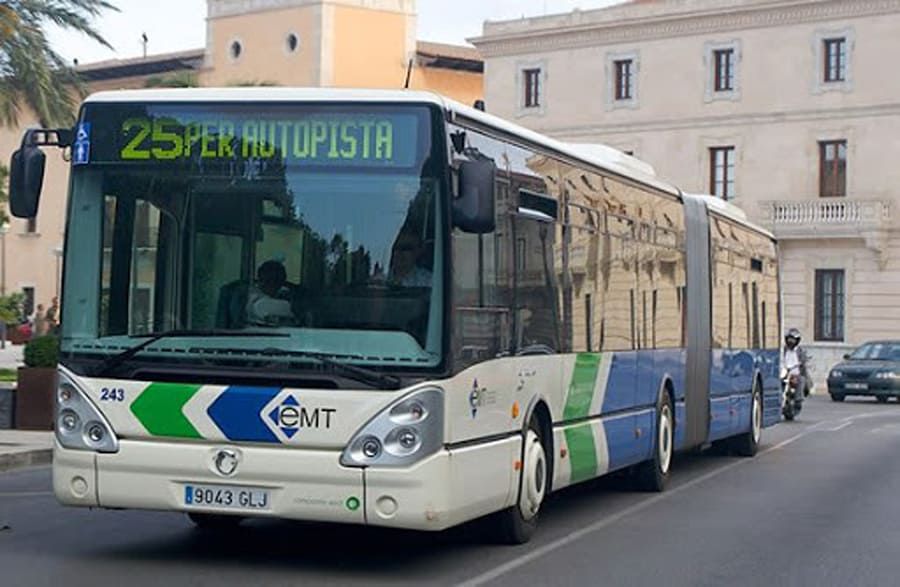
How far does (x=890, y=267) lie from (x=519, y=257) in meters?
46.1

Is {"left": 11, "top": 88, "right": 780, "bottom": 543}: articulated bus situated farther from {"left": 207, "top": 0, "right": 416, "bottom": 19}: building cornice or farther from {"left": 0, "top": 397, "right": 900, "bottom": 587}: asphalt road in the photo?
{"left": 207, "top": 0, "right": 416, "bottom": 19}: building cornice

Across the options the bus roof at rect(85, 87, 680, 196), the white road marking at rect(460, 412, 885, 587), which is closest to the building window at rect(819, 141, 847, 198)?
the white road marking at rect(460, 412, 885, 587)

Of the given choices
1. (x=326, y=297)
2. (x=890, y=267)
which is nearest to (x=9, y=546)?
(x=326, y=297)

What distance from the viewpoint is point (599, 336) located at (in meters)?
14.6

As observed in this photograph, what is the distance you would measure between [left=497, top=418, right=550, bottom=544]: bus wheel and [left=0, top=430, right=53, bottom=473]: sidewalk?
24.1ft

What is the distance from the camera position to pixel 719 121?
59.8m

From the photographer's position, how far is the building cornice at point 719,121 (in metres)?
56.5

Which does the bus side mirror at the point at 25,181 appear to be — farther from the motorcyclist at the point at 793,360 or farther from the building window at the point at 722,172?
the building window at the point at 722,172

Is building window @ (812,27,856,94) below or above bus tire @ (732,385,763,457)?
above

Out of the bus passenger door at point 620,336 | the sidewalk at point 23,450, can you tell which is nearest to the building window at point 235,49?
the sidewalk at point 23,450

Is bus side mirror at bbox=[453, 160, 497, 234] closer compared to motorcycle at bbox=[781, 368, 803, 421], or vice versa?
bus side mirror at bbox=[453, 160, 497, 234]

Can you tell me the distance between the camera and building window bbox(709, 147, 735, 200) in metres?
59.9

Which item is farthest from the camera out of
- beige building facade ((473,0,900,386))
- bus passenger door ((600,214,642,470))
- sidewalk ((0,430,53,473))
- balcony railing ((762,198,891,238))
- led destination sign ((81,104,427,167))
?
beige building facade ((473,0,900,386))

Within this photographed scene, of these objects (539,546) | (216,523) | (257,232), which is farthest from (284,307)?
(539,546)
